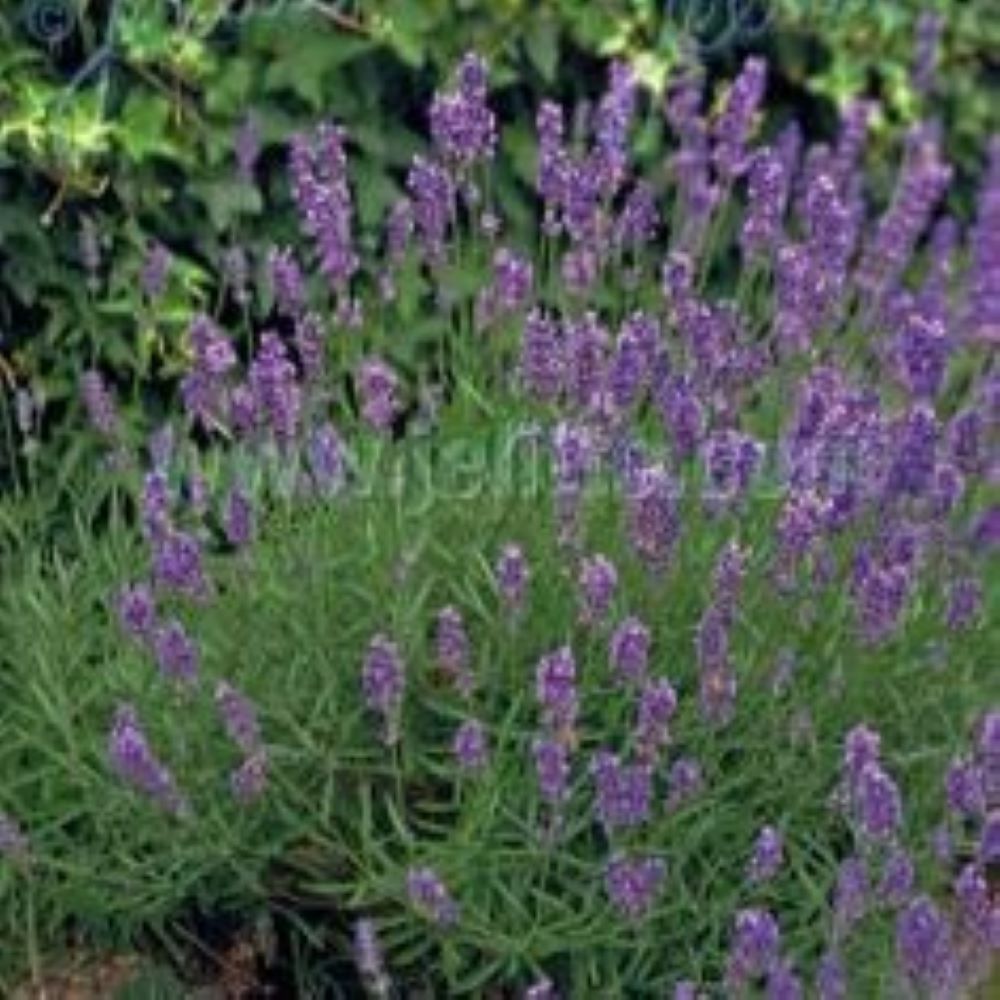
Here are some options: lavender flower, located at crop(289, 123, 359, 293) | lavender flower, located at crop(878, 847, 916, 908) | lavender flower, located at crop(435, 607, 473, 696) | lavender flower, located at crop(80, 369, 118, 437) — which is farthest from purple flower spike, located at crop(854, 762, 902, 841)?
lavender flower, located at crop(80, 369, 118, 437)

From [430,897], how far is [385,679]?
0.26m

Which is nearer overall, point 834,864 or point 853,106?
point 834,864

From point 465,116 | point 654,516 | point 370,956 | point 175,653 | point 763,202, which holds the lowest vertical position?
point 370,956

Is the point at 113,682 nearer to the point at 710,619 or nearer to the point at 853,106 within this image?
the point at 710,619

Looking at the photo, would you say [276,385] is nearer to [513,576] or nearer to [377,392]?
[377,392]

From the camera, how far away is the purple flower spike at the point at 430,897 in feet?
9.50

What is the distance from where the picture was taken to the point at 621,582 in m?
3.18

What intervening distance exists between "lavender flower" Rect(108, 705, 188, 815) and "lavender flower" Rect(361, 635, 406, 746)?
0.27m

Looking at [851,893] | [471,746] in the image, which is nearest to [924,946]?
[851,893]

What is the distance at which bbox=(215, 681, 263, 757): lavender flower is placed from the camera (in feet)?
9.59

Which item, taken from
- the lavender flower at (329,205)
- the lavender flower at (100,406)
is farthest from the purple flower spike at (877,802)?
the lavender flower at (100,406)

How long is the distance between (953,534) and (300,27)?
159 centimetres

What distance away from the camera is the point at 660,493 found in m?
2.92

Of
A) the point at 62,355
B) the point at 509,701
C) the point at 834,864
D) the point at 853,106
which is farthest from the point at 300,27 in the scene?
the point at 834,864
